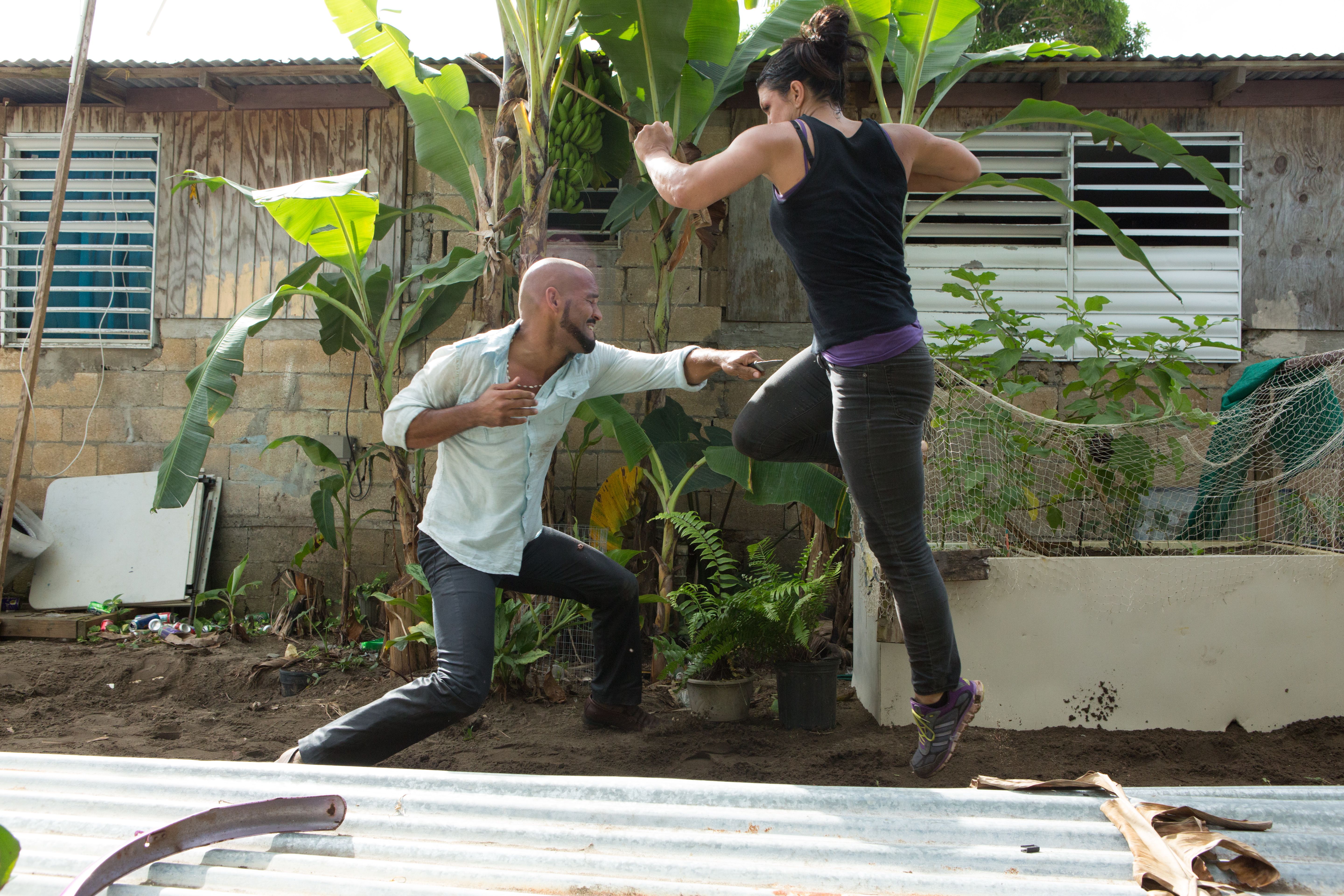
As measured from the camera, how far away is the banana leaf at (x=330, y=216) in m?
3.99

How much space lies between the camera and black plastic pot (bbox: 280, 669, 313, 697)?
15.1 ft

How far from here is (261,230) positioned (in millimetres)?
6332

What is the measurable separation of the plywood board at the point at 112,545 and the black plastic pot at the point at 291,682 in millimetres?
1850

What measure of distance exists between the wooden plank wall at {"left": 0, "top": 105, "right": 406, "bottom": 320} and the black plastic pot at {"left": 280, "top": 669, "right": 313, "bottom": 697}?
268 cm

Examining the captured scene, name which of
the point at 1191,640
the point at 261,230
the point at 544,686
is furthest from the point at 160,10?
the point at 1191,640

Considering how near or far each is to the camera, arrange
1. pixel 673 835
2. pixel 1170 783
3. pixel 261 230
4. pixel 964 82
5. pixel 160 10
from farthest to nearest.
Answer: pixel 261 230, pixel 964 82, pixel 160 10, pixel 1170 783, pixel 673 835

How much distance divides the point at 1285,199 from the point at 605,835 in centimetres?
630

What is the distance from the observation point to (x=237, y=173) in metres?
6.32

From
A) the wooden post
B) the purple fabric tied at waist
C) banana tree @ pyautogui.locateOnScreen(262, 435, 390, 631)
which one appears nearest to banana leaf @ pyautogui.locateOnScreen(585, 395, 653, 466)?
banana tree @ pyautogui.locateOnScreen(262, 435, 390, 631)

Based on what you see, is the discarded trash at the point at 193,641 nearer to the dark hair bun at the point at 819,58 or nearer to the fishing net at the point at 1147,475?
the fishing net at the point at 1147,475

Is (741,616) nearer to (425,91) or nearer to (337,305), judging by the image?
(337,305)

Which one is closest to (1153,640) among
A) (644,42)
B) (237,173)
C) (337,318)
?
(644,42)

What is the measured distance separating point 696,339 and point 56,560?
4587 mm

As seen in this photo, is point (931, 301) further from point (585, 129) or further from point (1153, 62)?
point (585, 129)
